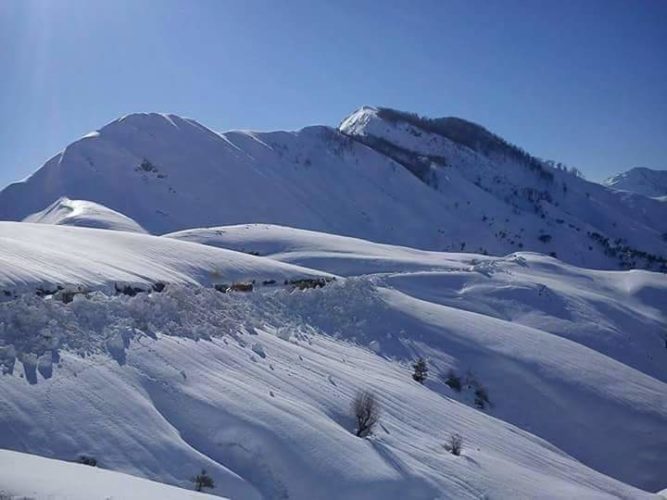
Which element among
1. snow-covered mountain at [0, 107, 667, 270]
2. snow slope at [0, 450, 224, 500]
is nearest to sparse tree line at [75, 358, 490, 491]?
snow slope at [0, 450, 224, 500]

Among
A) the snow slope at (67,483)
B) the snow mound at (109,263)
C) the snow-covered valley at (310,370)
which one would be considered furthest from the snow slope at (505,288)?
the snow slope at (67,483)

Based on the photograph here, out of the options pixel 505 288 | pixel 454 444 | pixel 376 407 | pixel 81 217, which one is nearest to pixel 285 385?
pixel 376 407

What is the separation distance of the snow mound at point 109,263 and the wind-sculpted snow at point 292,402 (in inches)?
86.2

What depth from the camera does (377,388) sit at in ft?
45.1

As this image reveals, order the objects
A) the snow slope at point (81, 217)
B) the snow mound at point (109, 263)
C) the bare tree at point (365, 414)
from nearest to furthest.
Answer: the bare tree at point (365, 414), the snow mound at point (109, 263), the snow slope at point (81, 217)

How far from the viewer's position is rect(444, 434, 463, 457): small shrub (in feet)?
37.8

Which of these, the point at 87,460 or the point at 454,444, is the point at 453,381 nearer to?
the point at 454,444

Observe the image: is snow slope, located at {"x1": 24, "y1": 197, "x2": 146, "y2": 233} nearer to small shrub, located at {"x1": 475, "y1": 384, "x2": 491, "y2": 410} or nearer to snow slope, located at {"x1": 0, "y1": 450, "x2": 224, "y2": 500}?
small shrub, located at {"x1": 475, "y1": 384, "x2": 491, "y2": 410}

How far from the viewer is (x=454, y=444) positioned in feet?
38.7

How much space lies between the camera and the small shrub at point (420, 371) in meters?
16.9

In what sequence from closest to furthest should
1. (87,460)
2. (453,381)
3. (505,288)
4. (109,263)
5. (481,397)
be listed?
(87,460) < (109,263) < (481,397) < (453,381) < (505,288)

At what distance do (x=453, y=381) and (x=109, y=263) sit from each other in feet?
40.2

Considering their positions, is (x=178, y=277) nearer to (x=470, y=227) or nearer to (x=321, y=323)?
(x=321, y=323)

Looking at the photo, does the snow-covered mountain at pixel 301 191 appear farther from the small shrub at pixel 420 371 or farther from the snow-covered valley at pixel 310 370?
the small shrub at pixel 420 371
